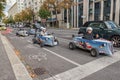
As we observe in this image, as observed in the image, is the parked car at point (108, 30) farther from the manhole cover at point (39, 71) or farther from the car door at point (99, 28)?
the manhole cover at point (39, 71)

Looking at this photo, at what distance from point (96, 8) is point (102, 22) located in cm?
2893

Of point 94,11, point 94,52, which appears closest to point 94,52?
point 94,52

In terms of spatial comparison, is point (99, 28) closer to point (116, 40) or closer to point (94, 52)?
point (116, 40)

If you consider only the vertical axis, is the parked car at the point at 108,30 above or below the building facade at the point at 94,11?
below

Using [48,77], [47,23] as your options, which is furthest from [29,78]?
[47,23]

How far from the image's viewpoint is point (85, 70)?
5.66 metres

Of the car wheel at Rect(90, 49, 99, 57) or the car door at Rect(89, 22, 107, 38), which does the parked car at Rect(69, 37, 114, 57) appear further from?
the car door at Rect(89, 22, 107, 38)

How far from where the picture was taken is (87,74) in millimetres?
5246

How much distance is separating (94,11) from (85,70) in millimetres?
35541

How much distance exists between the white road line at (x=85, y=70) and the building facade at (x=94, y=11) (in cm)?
2848

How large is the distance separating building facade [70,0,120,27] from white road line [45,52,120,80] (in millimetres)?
28484

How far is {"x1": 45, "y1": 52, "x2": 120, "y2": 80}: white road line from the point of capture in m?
5.01

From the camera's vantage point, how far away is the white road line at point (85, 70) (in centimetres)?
501

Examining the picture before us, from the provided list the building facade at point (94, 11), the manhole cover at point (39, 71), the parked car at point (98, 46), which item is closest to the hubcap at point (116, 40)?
the parked car at point (98, 46)
